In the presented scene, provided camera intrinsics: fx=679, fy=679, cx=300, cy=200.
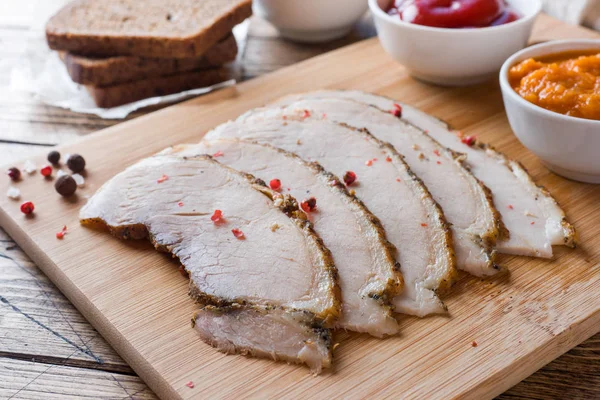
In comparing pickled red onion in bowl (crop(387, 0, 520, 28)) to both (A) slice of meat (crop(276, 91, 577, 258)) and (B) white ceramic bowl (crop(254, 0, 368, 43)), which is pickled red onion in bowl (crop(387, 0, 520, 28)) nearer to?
(A) slice of meat (crop(276, 91, 577, 258))

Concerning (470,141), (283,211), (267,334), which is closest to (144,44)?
(283,211)

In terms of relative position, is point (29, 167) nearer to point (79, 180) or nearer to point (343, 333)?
point (79, 180)

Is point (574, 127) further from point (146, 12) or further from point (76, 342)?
point (146, 12)

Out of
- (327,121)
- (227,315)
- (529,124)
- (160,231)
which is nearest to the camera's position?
(227,315)

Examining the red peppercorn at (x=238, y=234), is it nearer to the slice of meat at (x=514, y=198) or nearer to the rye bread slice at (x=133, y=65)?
the slice of meat at (x=514, y=198)

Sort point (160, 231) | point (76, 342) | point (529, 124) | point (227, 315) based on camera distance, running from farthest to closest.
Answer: point (529, 124) → point (160, 231) → point (76, 342) → point (227, 315)

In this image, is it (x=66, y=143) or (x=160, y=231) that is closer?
(x=160, y=231)

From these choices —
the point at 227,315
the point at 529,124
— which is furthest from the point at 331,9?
the point at 227,315

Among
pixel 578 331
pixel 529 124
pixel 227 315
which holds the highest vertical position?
pixel 529 124
